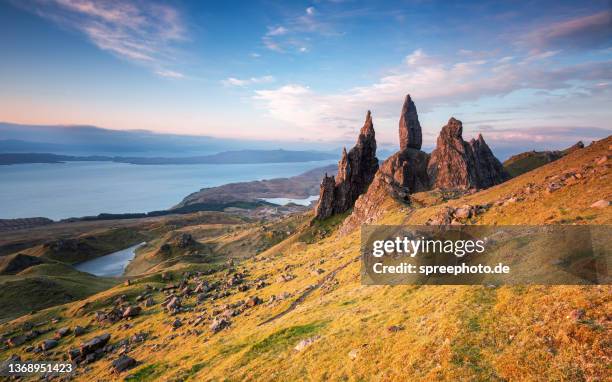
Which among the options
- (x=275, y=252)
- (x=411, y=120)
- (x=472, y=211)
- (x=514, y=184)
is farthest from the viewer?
(x=411, y=120)

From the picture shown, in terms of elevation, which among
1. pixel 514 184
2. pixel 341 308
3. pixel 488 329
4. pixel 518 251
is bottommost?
pixel 341 308

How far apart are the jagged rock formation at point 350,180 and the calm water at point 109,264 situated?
11082 cm

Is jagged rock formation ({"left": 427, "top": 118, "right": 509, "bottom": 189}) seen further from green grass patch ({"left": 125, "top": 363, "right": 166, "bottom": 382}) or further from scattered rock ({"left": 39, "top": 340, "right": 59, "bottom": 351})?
scattered rock ({"left": 39, "top": 340, "right": 59, "bottom": 351})

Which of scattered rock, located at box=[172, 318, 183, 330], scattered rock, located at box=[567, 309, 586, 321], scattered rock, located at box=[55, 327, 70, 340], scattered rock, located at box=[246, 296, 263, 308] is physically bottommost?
scattered rock, located at box=[55, 327, 70, 340]

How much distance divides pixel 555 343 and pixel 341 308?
20186mm

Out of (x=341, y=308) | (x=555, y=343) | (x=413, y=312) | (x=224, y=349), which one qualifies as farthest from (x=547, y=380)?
(x=224, y=349)

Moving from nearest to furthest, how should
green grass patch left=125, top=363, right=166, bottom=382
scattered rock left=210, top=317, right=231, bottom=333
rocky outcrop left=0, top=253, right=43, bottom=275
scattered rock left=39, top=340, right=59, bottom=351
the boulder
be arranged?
green grass patch left=125, top=363, right=166, bottom=382 < scattered rock left=210, top=317, right=231, bottom=333 < the boulder < scattered rock left=39, top=340, right=59, bottom=351 < rocky outcrop left=0, top=253, right=43, bottom=275

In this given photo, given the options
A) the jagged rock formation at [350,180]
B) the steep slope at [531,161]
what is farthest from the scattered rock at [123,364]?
the steep slope at [531,161]

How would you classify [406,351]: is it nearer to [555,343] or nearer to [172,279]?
[555,343]

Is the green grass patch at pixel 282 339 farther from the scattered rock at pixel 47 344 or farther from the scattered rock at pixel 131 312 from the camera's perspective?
the scattered rock at pixel 47 344

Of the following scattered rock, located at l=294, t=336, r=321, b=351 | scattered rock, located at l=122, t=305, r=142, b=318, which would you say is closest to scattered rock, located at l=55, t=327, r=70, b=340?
→ scattered rock, located at l=122, t=305, r=142, b=318

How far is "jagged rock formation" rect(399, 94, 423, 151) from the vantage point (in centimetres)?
15862

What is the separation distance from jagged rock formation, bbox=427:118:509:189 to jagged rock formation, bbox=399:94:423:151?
18.9 metres

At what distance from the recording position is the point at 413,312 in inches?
985
